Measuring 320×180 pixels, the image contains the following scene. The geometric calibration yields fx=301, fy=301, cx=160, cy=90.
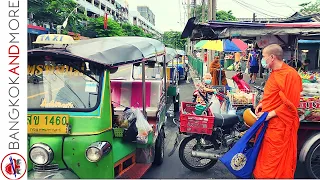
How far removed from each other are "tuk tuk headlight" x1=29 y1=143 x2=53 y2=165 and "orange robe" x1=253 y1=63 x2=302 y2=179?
2556 mm

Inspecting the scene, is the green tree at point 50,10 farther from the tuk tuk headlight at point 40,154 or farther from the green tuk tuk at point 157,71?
the tuk tuk headlight at point 40,154

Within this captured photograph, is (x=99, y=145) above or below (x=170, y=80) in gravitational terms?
below

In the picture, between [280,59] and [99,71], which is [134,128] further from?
[280,59]

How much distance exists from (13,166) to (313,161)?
159 inches

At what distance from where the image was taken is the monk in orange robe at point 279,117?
357 cm

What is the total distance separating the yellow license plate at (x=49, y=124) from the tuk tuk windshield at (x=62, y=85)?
0.64ft

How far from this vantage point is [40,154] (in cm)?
310

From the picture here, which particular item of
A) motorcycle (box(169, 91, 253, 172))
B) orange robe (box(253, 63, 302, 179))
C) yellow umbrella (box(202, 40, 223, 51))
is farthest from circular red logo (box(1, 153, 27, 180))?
yellow umbrella (box(202, 40, 223, 51))

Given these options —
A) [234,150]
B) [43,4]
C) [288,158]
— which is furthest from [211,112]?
[43,4]

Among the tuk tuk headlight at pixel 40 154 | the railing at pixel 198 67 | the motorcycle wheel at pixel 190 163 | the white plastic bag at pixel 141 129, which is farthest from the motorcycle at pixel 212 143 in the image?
the railing at pixel 198 67

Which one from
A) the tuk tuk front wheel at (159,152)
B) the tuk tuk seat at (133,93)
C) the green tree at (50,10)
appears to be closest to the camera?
the tuk tuk front wheel at (159,152)

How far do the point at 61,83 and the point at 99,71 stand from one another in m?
0.50

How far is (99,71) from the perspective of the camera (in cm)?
336

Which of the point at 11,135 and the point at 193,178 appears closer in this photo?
the point at 11,135
